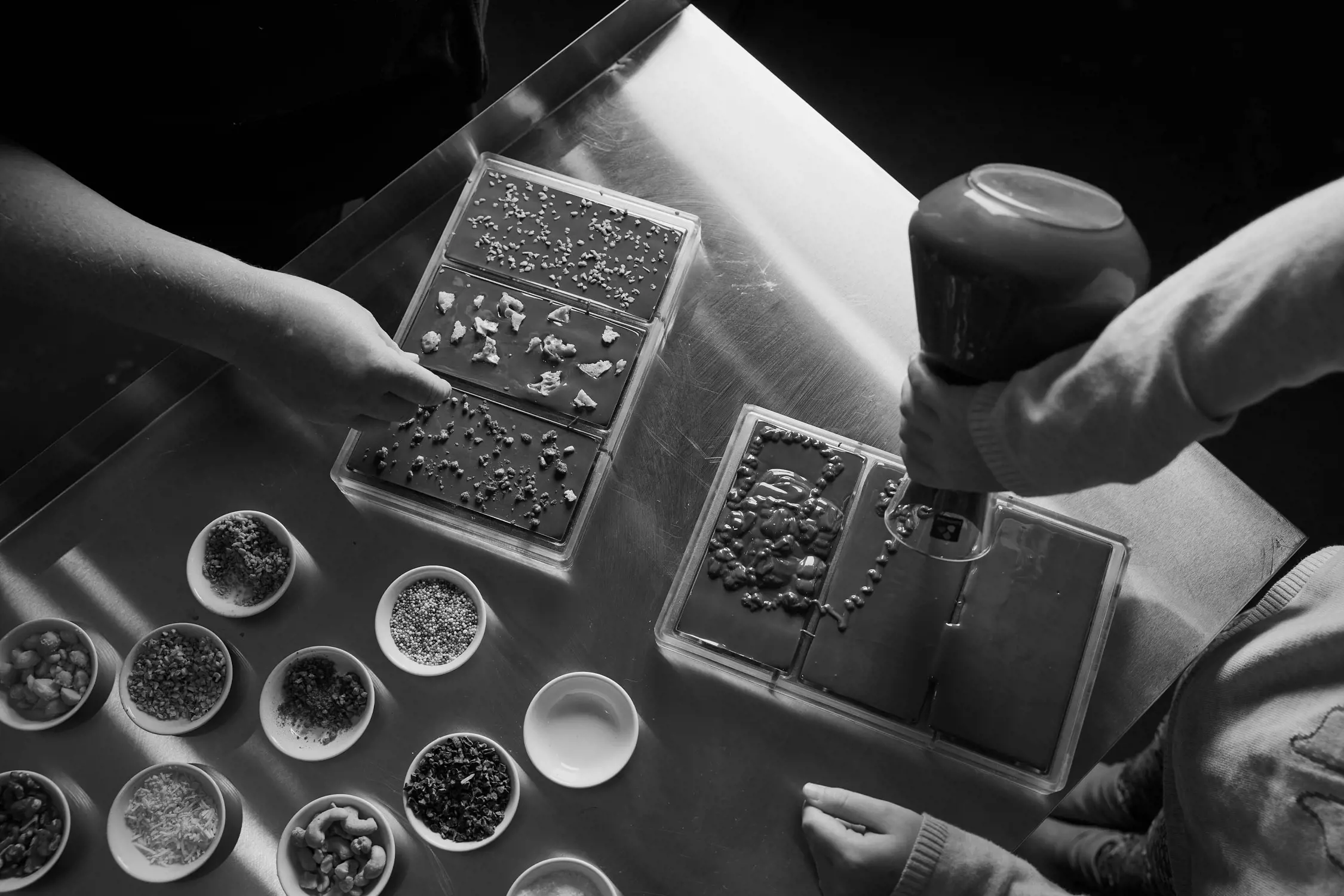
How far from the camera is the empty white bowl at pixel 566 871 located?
38.6 inches

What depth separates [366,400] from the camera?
1.02m

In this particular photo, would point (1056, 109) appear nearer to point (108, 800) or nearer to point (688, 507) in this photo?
point (688, 507)

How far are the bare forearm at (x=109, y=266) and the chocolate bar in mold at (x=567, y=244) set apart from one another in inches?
13.1

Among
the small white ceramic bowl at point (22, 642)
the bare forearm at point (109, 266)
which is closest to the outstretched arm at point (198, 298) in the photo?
the bare forearm at point (109, 266)

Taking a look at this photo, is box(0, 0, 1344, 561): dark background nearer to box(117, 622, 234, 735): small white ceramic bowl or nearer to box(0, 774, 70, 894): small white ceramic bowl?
box(117, 622, 234, 735): small white ceramic bowl

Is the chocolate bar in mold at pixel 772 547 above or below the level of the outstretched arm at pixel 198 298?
below

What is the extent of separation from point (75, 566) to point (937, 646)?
104 cm

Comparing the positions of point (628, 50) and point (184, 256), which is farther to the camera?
point (628, 50)

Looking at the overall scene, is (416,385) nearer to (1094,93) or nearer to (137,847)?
(137,847)

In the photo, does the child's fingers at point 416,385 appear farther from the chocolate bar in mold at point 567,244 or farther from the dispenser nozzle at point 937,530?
the dispenser nozzle at point 937,530

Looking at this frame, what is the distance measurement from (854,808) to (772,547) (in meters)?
0.30

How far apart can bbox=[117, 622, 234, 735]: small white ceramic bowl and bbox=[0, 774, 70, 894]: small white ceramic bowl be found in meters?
0.10

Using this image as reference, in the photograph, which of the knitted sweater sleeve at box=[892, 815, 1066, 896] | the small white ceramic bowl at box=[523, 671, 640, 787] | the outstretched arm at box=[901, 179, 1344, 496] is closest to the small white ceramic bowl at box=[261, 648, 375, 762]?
the small white ceramic bowl at box=[523, 671, 640, 787]

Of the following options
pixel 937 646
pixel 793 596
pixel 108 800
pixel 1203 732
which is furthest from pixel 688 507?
pixel 108 800
